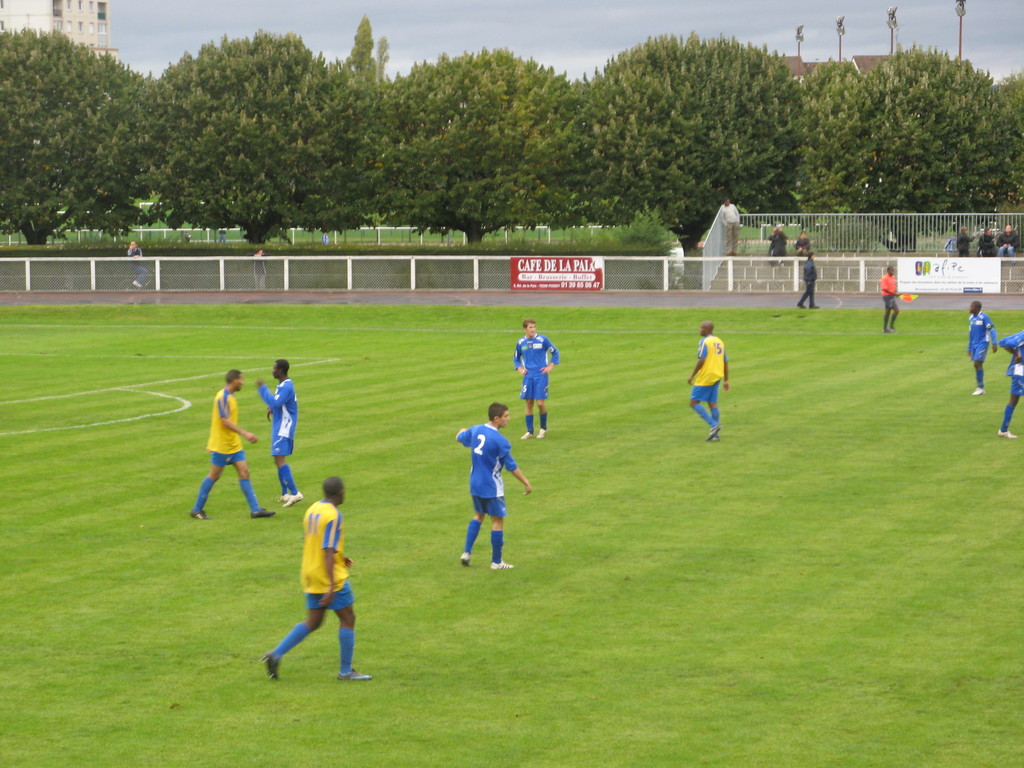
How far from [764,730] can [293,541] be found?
8.10 m

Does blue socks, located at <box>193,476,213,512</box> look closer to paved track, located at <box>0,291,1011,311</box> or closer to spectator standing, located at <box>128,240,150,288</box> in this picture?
paved track, located at <box>0,291,1011,311</box>

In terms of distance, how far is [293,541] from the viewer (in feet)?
56.2

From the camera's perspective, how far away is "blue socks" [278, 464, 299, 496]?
18.9m

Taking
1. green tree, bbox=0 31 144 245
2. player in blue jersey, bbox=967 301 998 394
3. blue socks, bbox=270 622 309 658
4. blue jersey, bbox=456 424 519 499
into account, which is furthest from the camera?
green tree, bbox=0 31 144 245

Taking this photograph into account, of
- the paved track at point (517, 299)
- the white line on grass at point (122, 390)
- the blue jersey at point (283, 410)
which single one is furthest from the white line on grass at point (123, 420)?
the paved track at point (517, 299)

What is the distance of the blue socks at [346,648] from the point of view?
11.6 meters

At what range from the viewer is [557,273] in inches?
2304

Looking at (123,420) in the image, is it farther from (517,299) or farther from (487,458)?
(517,299)

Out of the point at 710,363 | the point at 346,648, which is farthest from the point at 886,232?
the point at 346,648

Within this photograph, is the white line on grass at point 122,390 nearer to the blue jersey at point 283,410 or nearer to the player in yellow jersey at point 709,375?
the blue jersey at point 283,410

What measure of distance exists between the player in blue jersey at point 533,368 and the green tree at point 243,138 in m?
50.3

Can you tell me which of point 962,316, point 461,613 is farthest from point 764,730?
point 962,316

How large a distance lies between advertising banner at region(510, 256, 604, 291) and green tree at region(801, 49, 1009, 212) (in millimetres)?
15307

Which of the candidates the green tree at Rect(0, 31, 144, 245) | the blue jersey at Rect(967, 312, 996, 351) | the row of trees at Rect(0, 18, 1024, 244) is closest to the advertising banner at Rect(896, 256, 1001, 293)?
the row of trees at Rect(0, 18, 1024, 244)
